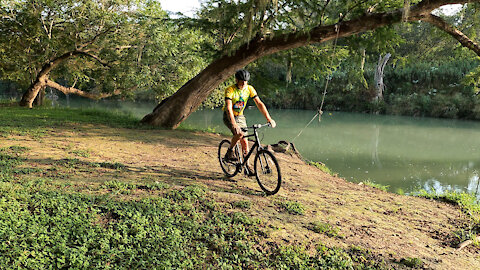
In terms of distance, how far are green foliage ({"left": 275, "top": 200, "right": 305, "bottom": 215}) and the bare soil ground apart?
0.22 ft

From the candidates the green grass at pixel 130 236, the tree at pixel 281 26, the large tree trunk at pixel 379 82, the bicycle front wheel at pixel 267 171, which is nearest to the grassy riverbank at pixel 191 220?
the green grass at pixel 130 236

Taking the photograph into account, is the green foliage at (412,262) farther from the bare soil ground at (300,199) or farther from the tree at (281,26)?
the tree at (281,26)

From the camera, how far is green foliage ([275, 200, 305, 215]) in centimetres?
416

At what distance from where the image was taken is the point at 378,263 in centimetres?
328

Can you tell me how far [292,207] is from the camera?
13.9ft

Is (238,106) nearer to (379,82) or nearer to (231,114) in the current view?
(231,114)

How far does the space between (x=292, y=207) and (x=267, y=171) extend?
1.91ft

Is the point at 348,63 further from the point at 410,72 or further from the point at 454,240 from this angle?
the point at 410,72

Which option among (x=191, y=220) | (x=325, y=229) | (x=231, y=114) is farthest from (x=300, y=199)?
(x=191, y=220)

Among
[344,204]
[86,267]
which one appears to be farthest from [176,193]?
[344,204]

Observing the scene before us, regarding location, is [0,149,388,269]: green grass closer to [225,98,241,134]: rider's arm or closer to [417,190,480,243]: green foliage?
[225,98,241,134]: rider's arm

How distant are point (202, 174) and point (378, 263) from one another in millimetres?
2999

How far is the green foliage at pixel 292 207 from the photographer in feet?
13.6

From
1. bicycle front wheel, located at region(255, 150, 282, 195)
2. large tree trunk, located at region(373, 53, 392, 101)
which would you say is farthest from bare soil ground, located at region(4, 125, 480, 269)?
large tree trunk, located at region(373, 53, 392, 101)
